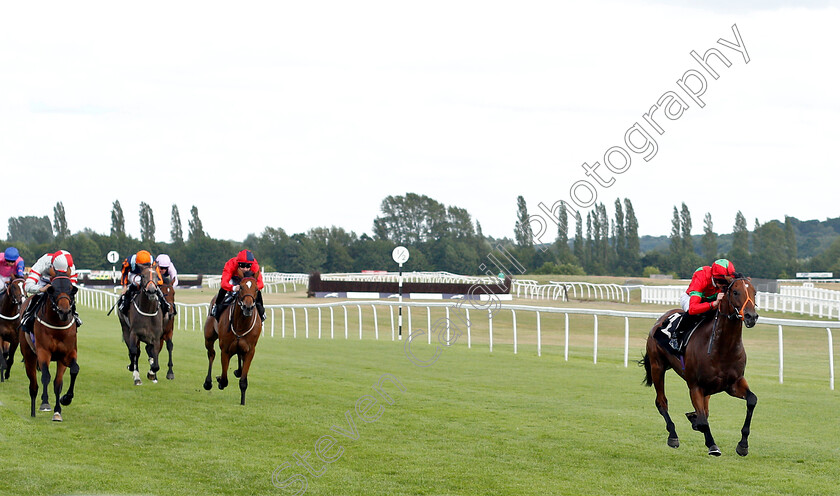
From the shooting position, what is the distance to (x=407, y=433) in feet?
27.2

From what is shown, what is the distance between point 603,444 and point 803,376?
785 centimetres

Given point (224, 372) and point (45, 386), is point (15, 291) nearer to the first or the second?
point (45, 386)

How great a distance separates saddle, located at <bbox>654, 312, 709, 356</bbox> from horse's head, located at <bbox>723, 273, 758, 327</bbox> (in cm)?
59

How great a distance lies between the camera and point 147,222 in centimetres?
7956

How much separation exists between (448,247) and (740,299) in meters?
52.2

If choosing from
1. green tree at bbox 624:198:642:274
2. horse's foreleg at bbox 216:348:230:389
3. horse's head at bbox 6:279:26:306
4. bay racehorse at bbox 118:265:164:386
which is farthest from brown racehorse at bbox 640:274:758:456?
green tree at bbox 624:198:642:274

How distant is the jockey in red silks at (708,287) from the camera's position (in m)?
7.12

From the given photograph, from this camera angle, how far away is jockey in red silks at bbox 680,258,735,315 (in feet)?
23.4

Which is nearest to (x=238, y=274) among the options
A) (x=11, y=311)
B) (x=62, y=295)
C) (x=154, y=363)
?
(x=62, y=295)

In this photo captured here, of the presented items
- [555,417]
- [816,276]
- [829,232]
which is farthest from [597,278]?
[829,232]

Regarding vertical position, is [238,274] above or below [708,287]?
above

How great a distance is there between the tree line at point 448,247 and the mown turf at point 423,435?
44.0 metres

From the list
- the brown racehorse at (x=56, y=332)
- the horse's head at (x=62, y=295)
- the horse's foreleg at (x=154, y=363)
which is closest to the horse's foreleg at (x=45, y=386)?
the brown racehorse at (x=56, y=332)

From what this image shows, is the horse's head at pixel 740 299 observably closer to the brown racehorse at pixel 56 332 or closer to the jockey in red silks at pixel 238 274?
the jockey in red silks at pixel 238 274
